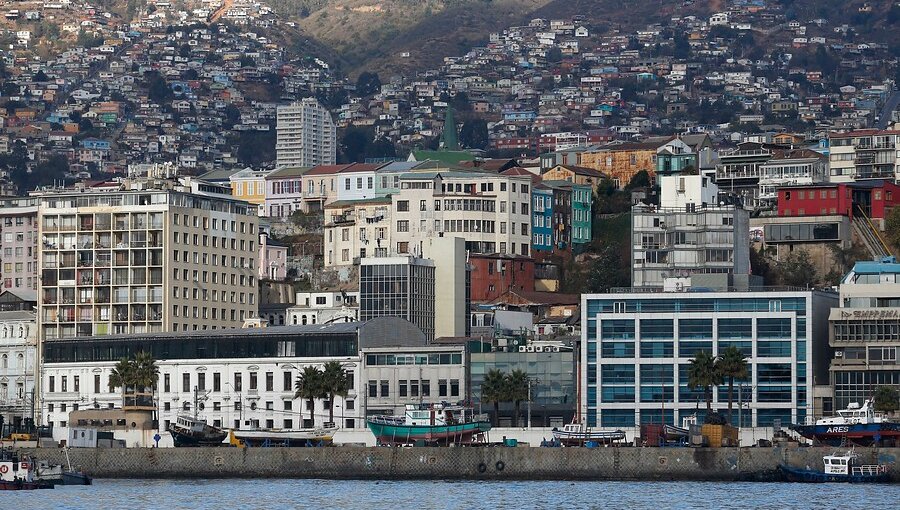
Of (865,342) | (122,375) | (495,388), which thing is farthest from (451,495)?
(122,375)

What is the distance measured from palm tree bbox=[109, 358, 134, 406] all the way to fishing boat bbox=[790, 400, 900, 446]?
53.9 m

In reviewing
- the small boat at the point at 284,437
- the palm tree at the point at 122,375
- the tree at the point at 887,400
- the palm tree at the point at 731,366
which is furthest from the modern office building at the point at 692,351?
the palm tree at the point at 122,375

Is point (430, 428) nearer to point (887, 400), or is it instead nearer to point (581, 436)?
point (581, 436)

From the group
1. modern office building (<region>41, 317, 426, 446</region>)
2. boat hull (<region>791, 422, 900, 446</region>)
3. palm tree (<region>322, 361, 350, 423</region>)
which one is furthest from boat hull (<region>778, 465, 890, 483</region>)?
modern office building (<region>41, 317, 426, 446</region>)

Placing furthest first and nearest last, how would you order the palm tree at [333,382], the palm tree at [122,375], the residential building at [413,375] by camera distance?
the residential building at [413,375]
the palm tree at [122,375]
the palm tree at [333,382]

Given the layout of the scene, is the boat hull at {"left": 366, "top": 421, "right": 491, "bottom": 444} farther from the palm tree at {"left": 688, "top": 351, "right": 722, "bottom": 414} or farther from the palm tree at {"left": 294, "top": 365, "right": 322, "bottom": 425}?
the palm tree at {"left": 688, "top": 351, "right": 722, "bottom": 414}

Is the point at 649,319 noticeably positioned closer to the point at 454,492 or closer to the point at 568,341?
the point at 568,341

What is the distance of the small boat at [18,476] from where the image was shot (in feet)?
474

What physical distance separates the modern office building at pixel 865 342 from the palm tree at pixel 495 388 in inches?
990

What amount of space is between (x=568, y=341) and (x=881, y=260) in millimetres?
26497

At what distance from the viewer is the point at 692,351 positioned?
17100 cm

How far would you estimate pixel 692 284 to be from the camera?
181m

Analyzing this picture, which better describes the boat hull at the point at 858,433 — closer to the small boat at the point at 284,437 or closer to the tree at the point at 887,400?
the tree at the point at 887,400

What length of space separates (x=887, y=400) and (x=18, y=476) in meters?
62.7
